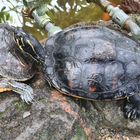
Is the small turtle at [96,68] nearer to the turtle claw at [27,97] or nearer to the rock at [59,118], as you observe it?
the rock at [59,118]

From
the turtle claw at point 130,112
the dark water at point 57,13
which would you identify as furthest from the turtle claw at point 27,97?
the dark water at point 57,13

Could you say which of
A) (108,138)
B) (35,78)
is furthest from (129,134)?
(35,78)

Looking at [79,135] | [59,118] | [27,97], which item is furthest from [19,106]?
[79,135]

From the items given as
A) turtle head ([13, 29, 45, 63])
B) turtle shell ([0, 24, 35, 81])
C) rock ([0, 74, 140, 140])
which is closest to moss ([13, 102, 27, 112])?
rock ([0, 74, 140, 140])

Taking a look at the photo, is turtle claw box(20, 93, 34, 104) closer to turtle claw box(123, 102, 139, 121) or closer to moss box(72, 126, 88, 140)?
moss box(72, 126, 88, 140)

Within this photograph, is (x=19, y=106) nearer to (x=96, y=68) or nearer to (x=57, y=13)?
(x=96, y=68)

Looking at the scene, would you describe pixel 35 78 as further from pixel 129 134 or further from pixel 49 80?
pixel 129 134
